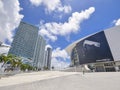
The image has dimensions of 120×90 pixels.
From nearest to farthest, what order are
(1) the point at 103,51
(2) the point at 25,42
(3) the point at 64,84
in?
(3) the point at 64,84 < (1) the point at 103,51 < (2) the point at 25,42

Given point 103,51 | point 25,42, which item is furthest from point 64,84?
point 25,42

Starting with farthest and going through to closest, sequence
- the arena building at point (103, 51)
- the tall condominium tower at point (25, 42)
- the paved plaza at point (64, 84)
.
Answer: the tall condominium tower at point (25, 42)
the arena building at point (103, 51)
the paved plaza at point (64, 84)

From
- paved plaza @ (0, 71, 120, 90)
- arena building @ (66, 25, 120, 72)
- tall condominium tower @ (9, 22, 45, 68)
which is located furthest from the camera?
tall condominium tower @ (9, 22, 45, 68)

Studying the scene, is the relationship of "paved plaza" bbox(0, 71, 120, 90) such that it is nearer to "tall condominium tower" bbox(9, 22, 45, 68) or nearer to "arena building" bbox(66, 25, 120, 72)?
"arena building" bbox(66, 25, 120, 72)

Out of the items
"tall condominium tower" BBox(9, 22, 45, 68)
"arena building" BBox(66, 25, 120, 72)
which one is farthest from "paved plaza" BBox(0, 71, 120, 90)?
"tall condominium tower" BBox(9, 22, 45, 68)

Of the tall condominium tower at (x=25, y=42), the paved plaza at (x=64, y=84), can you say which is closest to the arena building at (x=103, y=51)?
the paved plaza at (x=64, y=84)

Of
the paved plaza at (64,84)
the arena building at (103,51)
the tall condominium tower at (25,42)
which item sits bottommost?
the paved plaza at (64,84)

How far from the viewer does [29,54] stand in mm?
151875

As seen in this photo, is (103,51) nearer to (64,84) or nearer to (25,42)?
(64,84)

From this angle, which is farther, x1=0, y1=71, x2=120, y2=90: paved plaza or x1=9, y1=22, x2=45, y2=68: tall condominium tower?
x1=9, y1=22, x2=45, y2=68: tall condominium tower

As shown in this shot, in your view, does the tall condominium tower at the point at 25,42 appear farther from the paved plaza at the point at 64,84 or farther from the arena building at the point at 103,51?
the paved plaza at the point at 64,84

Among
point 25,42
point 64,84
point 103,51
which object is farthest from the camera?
point 25,42

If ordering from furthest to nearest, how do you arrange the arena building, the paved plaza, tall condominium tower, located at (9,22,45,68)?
tall condominium tower, located at (9,22,45,68)
the arena building
the paved plaza

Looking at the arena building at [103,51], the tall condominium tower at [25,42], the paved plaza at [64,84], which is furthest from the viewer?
the tall condominium tower at [25,42]
